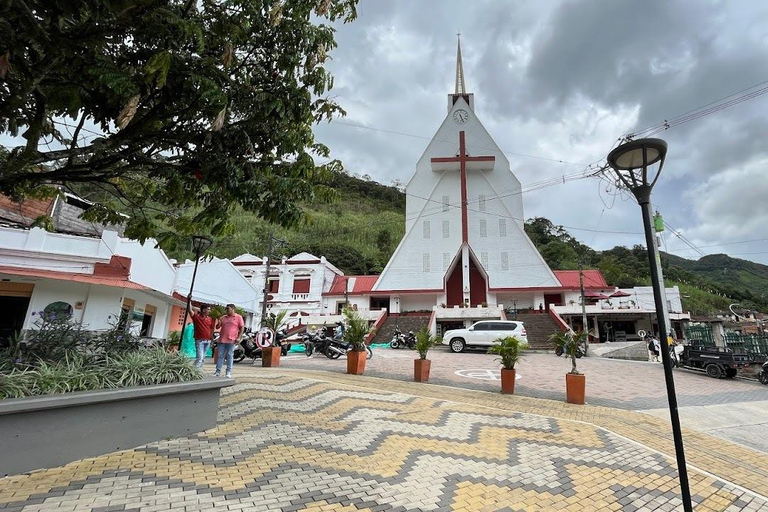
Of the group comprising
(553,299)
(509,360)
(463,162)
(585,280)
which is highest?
(463,162)

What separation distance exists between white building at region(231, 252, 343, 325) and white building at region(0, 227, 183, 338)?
1946 cm

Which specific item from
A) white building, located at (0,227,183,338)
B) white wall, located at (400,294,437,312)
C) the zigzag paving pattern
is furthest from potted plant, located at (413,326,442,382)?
white wall, located at (400,294,437,312)

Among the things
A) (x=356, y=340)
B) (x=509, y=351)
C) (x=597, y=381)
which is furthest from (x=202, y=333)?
(x=597, y=381)

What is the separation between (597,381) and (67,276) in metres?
16.0

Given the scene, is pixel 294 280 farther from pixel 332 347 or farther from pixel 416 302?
pixel 332 347

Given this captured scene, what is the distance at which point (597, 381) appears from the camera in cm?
1082

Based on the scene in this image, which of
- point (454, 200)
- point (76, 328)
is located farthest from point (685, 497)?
point (454, 200)

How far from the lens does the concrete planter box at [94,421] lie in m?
3.28

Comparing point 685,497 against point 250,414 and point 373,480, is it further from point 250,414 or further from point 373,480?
point 250,414

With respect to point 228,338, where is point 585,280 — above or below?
above

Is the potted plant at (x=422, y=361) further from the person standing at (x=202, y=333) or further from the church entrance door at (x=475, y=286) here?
the church entrance door at (x=475, y=286)

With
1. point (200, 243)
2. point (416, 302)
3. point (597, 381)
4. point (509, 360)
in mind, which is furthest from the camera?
point (416, 302)

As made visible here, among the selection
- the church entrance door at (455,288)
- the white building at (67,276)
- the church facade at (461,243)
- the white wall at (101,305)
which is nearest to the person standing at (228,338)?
the white building at (67,276)

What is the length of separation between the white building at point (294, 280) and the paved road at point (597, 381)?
20.3m
